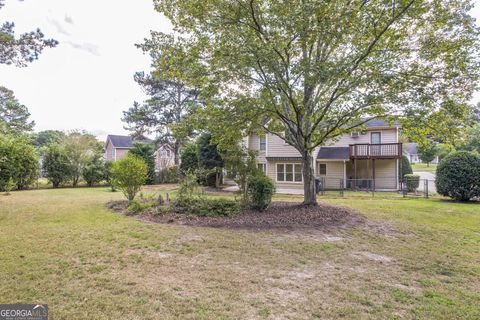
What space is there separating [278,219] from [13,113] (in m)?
36.3

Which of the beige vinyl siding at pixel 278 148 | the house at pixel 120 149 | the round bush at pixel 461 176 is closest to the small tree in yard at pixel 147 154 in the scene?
the house at pixel 120 149

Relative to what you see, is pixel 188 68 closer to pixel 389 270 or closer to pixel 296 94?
pixel 296 94

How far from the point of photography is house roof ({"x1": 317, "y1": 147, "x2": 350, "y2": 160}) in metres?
18.1

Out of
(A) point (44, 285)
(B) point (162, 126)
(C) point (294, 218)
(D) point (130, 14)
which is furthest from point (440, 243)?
(B) point (162, 126)

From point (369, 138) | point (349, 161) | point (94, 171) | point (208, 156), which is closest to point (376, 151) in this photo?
point (369, 138)

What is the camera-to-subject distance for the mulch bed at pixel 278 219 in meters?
7.22

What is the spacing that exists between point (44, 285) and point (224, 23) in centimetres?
729

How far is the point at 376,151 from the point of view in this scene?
57.7 feet

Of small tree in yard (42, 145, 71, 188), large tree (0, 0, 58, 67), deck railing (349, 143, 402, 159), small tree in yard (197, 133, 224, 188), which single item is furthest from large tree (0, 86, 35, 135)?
deck railing (349, 143, 402, 159)

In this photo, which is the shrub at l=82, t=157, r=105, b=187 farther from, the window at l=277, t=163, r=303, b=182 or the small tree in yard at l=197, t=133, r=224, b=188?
the window at l=277, t=163, r=303, b=182

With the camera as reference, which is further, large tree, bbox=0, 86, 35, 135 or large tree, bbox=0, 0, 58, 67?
large tree, bbox=0, 86, 35, 135

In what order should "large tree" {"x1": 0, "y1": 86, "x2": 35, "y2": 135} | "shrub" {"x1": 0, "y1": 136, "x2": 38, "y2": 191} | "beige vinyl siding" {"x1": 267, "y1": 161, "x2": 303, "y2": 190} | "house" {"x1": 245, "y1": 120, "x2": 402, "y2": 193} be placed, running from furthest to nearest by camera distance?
1. "large tree" {"x1": 0, "y1": 86, "x2": 35, "y2": 135}
2. "beige vinyl siding" {"x1": 267, "y1": 161, "x2": 303, "y2": 190}
3. "house" {"x1": 245, "y1": 120, "x2": 402, "y2": 193}
4. "shrub" {"x1": 0, "y1": 136, "x2": 38, "y2": 191}

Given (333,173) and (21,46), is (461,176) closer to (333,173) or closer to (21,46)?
(333,173)

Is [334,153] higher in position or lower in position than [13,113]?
lower
